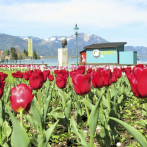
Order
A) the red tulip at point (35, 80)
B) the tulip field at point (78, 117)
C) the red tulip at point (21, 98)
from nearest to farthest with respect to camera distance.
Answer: the tulip field at point (78, 117)
the red tulip at point (21, 98)
the red tulip at point (35, 80)

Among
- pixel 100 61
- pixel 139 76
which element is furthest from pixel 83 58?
pixel 139 76

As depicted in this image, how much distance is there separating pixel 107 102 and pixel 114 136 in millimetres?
887

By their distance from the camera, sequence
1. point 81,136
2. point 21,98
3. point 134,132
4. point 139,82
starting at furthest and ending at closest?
1. point 81,136
2. point 21,98
3. point 139,82
4. point 134,132

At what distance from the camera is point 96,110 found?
181 centimetres

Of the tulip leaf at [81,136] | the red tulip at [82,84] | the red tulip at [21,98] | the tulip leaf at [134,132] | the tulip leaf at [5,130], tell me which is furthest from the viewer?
the tulip leaf at [5,130]

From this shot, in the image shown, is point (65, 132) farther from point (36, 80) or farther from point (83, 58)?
point (83, 58)

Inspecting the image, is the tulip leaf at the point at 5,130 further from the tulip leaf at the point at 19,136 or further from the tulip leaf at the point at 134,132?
the tulip leaf at the point at 134,132

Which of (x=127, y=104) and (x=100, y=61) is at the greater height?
(x=100, y=61)

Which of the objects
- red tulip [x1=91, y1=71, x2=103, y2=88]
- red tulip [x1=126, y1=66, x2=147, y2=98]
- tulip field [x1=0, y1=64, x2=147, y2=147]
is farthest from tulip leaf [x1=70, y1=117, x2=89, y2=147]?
red tulip [x1=126, y1=66, x2=147, y2=98]

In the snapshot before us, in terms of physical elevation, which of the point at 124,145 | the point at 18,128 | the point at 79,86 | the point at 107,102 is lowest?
the point at 124,145

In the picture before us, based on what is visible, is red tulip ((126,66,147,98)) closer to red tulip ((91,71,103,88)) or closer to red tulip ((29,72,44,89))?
red tulip ((91,71,103,88))

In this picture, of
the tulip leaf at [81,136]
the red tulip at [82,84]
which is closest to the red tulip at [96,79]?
the red tulip at [82,84]

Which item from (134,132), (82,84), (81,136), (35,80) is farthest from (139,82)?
(35,80)

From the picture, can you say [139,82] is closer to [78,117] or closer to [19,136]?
[19,136]
